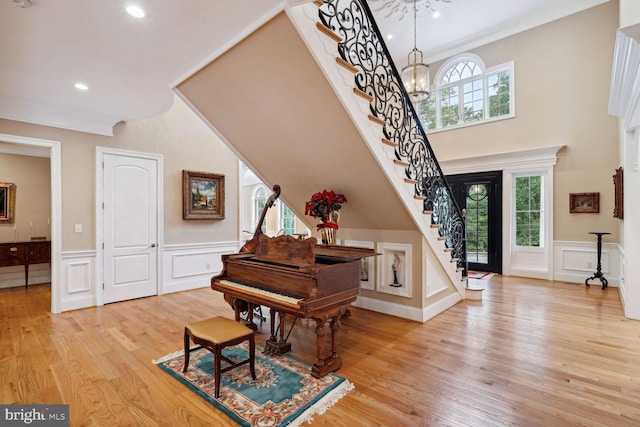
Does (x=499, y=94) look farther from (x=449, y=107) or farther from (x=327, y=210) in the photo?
(x=327, y=210)

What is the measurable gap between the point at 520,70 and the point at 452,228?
14.5 feet

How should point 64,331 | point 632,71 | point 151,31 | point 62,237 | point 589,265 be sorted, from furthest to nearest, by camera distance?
point 589,265, point 62,237, point 64,331, point 632,71, point 151,31

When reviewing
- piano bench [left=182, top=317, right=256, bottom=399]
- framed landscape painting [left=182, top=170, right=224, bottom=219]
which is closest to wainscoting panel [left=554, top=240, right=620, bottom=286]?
piano bench [left=182, top=317, right=256, bottom=399]

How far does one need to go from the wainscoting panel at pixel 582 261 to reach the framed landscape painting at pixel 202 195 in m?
6.57

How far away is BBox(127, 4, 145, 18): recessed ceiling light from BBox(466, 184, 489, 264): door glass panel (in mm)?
7023

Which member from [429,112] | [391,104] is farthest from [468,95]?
[391,104]

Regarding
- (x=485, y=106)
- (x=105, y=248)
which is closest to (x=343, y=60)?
(x=105, y=248)

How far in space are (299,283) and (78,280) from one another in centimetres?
385

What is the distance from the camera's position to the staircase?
247 cm

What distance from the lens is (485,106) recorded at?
718 centimetres

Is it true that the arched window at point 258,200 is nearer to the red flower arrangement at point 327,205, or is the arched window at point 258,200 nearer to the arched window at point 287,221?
the arched window at point 287,221

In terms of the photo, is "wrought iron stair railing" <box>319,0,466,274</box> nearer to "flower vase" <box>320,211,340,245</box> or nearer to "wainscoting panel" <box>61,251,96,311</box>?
"flower vase" <box>320,211,340,245</box>

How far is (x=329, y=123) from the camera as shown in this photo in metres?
2.88

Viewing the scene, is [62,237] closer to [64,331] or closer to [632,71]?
[64,331]
